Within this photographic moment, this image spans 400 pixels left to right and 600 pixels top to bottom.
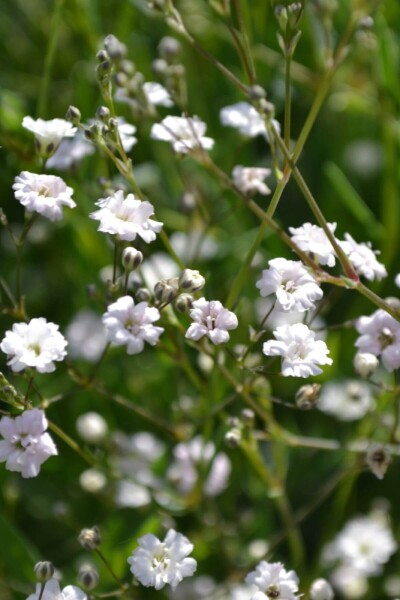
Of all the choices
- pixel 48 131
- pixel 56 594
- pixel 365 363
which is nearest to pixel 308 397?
pixel 365 363

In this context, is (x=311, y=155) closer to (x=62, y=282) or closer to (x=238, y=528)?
(x=62, y=282)

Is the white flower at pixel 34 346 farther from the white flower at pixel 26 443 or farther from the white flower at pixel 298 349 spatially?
the white flower at pixel 298 349

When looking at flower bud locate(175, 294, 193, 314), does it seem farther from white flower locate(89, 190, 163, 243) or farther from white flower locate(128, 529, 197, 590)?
white flower locate(128, 529, 197, 590)

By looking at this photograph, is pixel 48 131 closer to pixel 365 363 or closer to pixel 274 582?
pixel 365 363

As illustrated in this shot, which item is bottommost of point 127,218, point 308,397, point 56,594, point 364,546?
point 364,546

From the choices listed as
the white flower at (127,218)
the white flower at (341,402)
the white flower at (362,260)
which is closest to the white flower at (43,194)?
the white flower at (127,218)

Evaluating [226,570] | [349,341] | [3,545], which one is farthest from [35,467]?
[349,341]

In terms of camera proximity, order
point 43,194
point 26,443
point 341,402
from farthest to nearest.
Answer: point 341,402 → point 43,194 → point 26,443

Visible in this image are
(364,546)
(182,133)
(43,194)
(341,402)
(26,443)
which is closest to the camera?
(26,443)

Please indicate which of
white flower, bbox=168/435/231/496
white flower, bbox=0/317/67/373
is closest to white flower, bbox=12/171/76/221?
white flower, bbox=0/317/67/373
